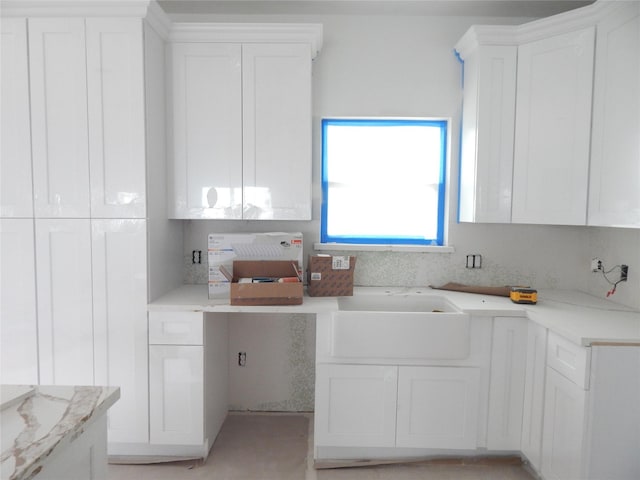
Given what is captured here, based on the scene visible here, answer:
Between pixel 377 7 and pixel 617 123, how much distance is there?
5.17 ft

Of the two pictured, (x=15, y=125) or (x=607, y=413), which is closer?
(x=607, y=413)

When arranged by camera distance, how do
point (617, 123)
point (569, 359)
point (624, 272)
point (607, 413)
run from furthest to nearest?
point (624, 272) < point (617, 123) < point (569, 359) < point (607, 413)

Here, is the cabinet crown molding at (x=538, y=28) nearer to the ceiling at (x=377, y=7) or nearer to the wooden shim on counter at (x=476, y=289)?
the ceiling at (x=377, y=7)

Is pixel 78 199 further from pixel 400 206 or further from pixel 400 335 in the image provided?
pixel 400 206

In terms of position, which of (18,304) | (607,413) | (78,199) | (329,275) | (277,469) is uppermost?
(78,199)

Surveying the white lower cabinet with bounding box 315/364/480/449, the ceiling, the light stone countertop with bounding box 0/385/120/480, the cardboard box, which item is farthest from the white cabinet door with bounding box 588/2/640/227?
the light stone countertop with bounding box 0/385/120/480

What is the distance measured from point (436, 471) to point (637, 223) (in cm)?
166

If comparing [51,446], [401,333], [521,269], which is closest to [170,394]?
[401,333]

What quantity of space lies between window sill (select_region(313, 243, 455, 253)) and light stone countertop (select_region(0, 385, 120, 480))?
1790mm

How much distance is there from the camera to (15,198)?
2145 mm

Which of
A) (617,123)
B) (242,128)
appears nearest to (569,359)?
(617,123)

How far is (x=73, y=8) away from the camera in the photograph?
2.07 meters

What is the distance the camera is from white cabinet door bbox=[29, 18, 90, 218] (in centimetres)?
210

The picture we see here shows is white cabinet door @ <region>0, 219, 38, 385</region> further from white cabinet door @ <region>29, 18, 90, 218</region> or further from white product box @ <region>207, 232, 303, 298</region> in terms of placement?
white product box @ <region>207, 232, 303, 298</region>
